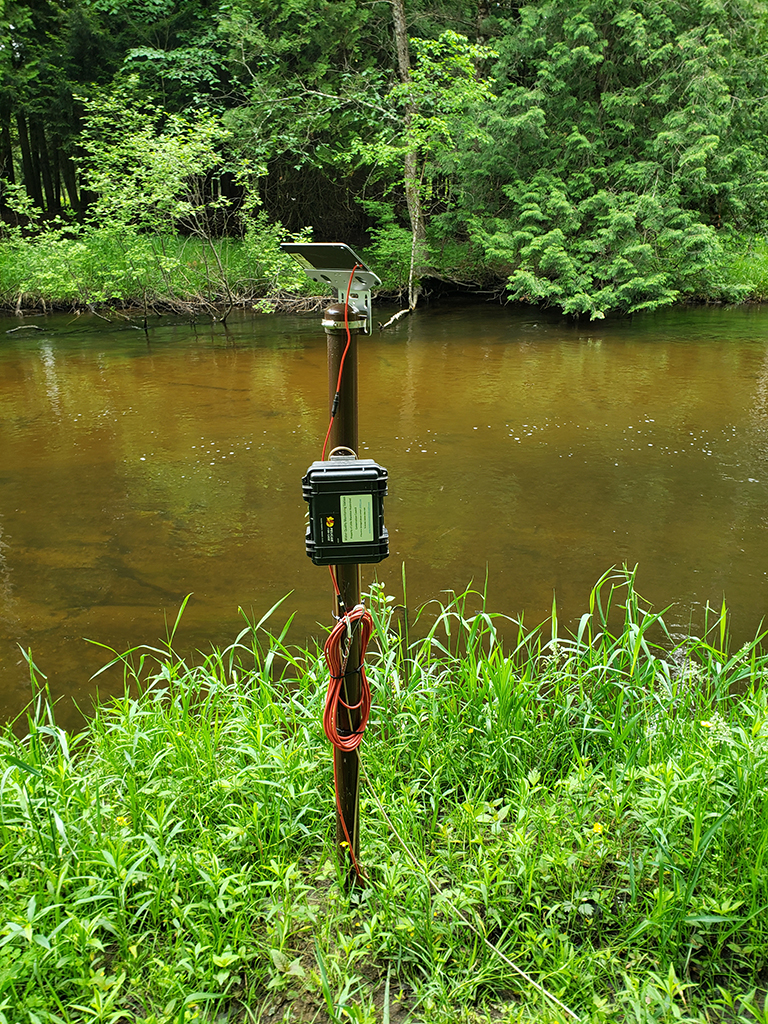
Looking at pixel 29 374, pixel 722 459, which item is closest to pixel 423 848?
pixel 722 459

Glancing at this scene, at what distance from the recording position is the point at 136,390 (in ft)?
28.7

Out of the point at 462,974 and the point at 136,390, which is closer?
the point at 462,974

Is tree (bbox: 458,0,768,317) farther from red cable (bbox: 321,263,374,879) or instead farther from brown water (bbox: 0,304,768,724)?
red cable (bbox: 321,263,374,879)

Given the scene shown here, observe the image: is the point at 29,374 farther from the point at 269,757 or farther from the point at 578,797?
the point at 578,797

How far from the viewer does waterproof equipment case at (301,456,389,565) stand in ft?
5.19

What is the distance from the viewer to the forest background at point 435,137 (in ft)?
38.4

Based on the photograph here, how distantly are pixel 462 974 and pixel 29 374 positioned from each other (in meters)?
9.95

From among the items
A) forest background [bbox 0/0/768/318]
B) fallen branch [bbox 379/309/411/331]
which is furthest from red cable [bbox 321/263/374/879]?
fallen branch [bbox 379/309/411/331]

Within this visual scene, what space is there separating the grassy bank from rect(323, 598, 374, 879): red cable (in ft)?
37.1

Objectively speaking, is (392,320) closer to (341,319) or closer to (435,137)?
(435,137)

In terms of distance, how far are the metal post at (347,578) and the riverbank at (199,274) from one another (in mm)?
11051

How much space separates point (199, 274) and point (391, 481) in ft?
34.4

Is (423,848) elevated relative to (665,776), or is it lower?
lower

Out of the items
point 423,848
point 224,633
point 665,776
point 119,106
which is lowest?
point 224,633
